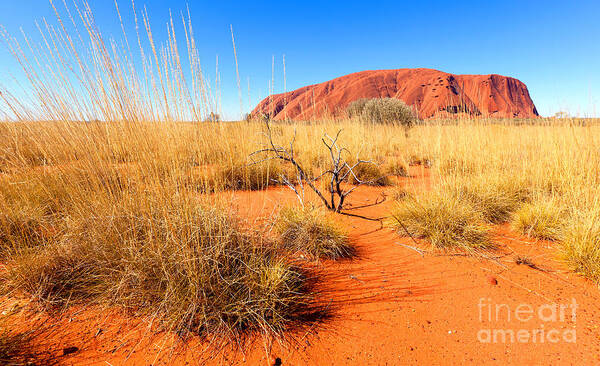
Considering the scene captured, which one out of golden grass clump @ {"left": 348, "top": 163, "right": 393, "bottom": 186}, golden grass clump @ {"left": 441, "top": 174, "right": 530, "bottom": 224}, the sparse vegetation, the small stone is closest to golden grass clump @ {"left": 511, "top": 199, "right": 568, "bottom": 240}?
golden grass clump @ {"left": 441, "top": 174, "right": 530, "bottom": 224}

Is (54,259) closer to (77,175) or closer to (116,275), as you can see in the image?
(116,275)

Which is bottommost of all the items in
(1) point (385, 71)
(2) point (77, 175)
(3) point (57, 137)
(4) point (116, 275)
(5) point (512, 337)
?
(5) point (512, 337)

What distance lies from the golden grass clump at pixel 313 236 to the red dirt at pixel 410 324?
0.13m

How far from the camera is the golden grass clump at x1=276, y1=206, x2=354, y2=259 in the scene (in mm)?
2037

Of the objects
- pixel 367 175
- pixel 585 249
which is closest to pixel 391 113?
pixel 367 175

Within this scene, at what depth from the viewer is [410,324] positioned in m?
1.38

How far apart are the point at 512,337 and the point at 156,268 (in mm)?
2148

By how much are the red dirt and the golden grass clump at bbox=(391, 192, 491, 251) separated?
0.65ft

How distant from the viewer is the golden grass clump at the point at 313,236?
6.68ft

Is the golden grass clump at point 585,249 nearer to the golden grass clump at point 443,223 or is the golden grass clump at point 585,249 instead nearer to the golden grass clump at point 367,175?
the golden grass clump at point 443,223

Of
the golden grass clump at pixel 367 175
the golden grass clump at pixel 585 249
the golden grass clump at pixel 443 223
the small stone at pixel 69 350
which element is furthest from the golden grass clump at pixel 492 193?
the small stone at pixel 69 350

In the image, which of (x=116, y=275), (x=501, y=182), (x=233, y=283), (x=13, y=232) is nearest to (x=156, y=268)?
(x=116, y=275)

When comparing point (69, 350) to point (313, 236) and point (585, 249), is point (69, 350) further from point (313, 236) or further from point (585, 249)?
point (585, 249)

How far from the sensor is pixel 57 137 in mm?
1793
